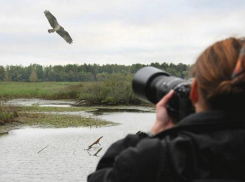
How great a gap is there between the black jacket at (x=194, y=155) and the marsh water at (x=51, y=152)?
6502 mm

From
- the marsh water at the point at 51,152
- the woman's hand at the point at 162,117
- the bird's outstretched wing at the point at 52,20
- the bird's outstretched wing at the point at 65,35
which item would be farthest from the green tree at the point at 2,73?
the woman's hand at the point at 162,117

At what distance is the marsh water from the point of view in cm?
742

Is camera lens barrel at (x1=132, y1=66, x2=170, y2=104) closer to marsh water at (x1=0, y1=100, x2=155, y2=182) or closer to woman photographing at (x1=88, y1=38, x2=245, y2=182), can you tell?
woman photographing at (x1=88, y1=38, x2=245, y2=182)

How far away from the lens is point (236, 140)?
0.82m

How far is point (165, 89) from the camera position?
1014 mm

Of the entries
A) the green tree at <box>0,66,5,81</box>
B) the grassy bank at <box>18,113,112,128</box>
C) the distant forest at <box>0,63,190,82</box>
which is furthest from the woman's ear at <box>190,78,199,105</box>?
the green tree at <box>0,66,5,81</box>

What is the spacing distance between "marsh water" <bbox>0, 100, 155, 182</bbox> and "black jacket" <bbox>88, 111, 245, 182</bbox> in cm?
650

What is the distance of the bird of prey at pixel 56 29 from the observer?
1077 cm

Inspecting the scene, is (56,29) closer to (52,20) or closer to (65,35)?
(65,35)

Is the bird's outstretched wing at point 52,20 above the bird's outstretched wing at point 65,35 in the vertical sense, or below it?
above

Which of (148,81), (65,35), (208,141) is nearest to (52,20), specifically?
(65,35)

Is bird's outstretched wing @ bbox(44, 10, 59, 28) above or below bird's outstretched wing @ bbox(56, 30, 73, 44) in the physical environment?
above

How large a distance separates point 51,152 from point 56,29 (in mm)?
3284

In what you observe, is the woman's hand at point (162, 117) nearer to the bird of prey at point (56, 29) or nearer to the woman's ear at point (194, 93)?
the woman's ear at point (194, 93)
